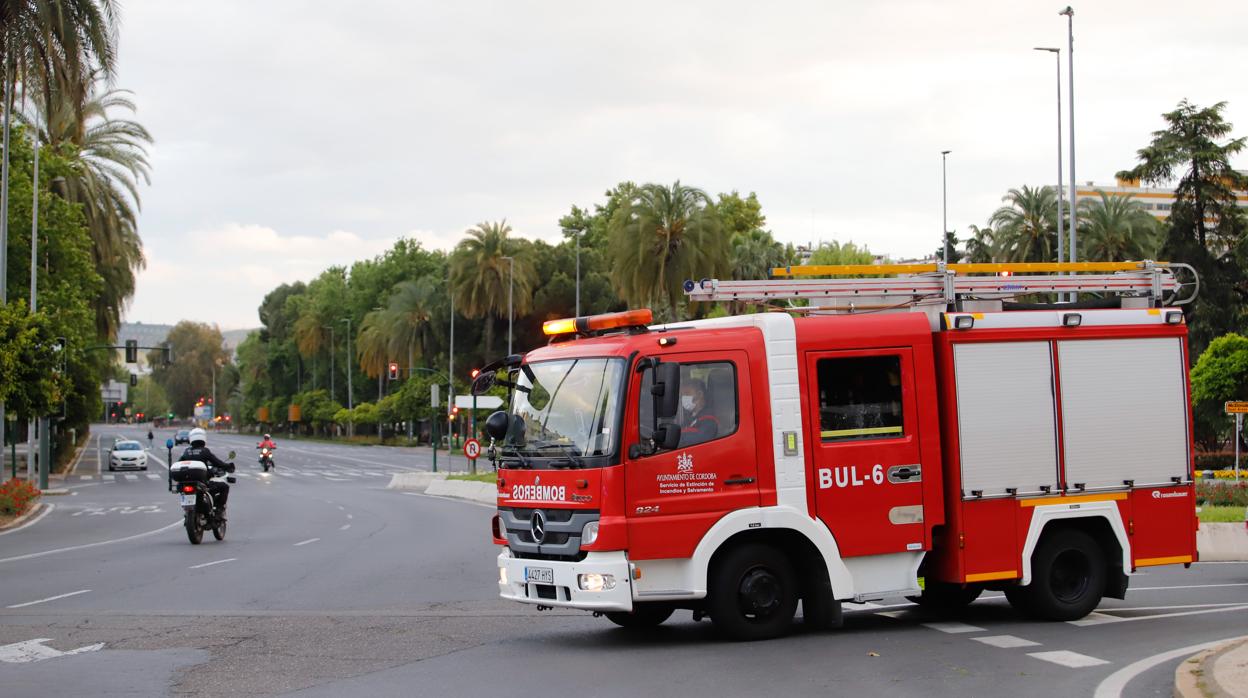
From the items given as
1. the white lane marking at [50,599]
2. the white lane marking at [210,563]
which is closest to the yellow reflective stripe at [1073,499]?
the white lane marking at [50,599]

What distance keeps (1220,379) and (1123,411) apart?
34.9 metres

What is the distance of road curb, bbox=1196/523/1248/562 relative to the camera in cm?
1817

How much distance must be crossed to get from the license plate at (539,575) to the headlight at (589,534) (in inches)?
16.0

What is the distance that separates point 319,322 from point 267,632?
5084 inches

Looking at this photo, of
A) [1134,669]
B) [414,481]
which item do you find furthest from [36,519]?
[1134,669]

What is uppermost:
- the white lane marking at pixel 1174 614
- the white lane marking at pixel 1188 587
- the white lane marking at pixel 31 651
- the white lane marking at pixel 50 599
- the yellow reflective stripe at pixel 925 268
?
the yellow reflective stripe at pixel 925 268

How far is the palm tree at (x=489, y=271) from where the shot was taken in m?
77.1

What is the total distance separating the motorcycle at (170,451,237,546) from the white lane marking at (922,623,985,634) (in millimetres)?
13640

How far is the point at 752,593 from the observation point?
10523mm

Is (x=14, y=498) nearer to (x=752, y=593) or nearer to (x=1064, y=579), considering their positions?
(x=752, y=593)

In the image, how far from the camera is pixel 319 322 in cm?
13725

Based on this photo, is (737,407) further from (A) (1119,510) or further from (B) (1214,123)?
(B) (1214,123)

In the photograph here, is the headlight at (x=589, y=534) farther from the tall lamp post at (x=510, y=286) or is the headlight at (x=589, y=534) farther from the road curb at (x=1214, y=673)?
the tall lamp post at (x=510, y=286)

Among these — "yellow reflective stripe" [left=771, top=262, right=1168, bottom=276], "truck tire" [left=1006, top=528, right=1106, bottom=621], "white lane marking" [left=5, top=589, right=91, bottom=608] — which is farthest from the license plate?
"white lane marking" [left=5, top=589, right=91, bottom=608]
